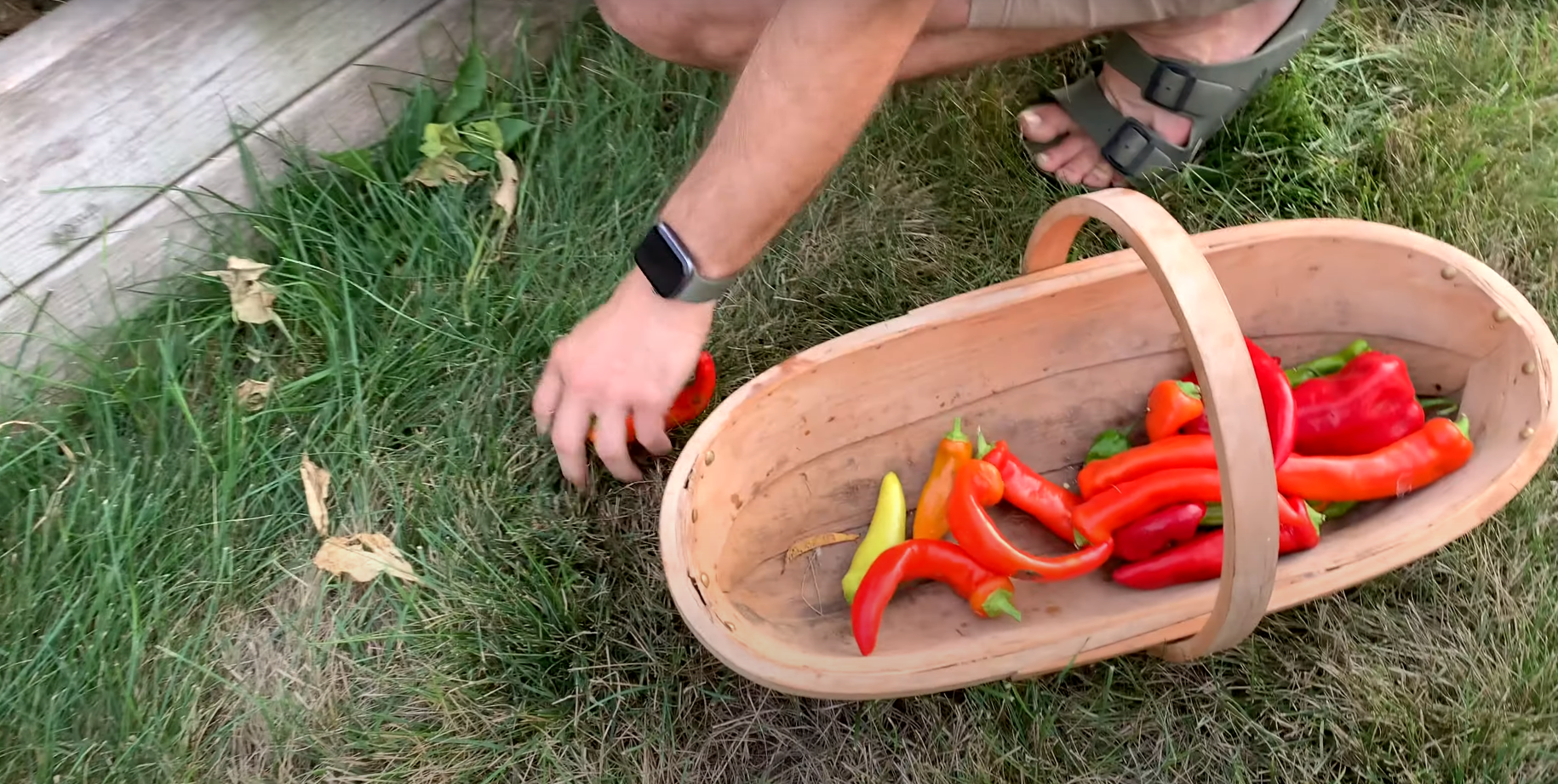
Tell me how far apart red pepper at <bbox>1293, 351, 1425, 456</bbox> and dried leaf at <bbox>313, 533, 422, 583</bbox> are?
4.31 ft

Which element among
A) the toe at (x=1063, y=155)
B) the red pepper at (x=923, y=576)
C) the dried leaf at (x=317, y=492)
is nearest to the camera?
the red pepper at (x=923, y=576)

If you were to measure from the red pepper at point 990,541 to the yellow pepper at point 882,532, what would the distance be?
0.25 ft

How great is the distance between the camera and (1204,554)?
1250 millimetres

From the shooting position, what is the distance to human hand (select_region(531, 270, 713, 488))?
3.59ft

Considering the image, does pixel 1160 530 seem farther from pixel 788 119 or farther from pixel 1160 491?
pixel 788 119

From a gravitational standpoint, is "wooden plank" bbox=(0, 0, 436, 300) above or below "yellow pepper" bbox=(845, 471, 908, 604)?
above

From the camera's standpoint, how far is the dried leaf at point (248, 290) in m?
1.51

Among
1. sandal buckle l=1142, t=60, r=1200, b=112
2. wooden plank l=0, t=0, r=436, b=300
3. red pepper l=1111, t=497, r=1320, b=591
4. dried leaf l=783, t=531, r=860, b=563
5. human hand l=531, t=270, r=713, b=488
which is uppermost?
wooden plank l=0, t=0, r=436, b=300

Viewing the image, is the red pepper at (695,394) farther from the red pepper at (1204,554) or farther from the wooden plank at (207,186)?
the wooden plank at (207,186)

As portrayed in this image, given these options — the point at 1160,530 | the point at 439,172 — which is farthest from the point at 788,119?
the point at 439,172

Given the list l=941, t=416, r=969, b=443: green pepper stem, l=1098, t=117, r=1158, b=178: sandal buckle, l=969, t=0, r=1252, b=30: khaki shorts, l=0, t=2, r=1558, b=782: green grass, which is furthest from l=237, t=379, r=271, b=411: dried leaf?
l=1098, t=117, r=1158, b=178: sandal buckle

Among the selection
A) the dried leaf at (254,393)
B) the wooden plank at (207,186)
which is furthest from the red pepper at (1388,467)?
the wooden plank at (207,186)

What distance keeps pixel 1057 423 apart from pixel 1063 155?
557 millimetres

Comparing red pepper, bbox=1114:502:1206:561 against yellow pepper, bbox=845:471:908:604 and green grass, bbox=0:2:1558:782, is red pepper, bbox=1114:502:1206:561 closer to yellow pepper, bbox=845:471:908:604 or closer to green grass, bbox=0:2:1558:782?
green grass, bbox=0:2:1558:782
